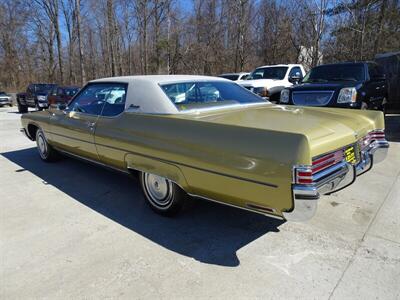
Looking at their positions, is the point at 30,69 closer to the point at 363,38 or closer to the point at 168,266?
the point at 363,38

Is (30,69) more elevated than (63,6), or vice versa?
(63,6)

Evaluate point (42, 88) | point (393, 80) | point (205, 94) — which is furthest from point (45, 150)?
point (42, 88)

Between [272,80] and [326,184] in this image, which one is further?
[272,80]

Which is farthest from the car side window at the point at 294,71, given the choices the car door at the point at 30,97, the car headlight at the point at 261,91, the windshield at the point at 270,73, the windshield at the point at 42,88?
the car door at the point at 30,97

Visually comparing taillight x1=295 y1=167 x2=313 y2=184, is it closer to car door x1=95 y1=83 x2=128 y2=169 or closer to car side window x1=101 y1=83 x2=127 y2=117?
car door x1=95 y1=83 x2=128 y2=169

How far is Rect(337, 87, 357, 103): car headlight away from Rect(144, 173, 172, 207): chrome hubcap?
5138mm

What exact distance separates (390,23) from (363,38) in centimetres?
201

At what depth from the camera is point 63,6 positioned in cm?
3241

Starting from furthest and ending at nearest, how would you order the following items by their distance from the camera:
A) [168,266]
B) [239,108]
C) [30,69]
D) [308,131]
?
[30,69] → [239,108] → [168,266] → [308,131]

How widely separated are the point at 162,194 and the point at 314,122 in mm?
1768

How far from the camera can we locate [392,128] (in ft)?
28.5

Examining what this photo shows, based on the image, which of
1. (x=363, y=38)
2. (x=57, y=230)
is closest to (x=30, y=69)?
(x=363, y=38)

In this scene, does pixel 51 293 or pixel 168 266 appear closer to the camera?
pixel 51 293

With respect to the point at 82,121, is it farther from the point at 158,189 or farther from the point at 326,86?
the point at 326,86
